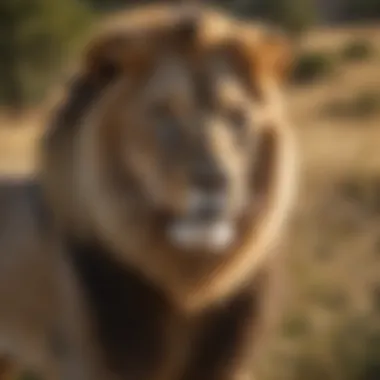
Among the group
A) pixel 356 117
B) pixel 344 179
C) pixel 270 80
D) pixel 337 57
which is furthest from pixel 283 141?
pixel 337 57

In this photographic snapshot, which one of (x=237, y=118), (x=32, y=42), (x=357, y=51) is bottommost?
(x=357, y=51)

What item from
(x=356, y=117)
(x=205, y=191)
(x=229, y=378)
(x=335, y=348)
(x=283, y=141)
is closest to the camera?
(x=205, y=191)

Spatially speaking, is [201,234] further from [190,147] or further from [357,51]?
[357,51]

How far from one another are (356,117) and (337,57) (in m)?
1.60

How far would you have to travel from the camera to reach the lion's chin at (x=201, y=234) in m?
1.39

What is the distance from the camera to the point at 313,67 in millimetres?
7570

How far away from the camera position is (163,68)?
140cm

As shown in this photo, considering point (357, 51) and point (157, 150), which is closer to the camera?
point (157, 150)

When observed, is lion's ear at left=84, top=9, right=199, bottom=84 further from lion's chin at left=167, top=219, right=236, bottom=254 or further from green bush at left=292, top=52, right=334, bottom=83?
green bush at left=292, top=52, right=334, bottom=83

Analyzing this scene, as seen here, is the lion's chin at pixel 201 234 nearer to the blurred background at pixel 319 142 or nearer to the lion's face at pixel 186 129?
the lion's face at pixel 186 129

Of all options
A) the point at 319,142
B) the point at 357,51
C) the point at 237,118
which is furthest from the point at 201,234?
the point at 357,51

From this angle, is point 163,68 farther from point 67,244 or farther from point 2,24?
point 2,24

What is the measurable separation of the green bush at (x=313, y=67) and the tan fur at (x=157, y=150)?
597 centimetres

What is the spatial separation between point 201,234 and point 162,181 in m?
0.08
